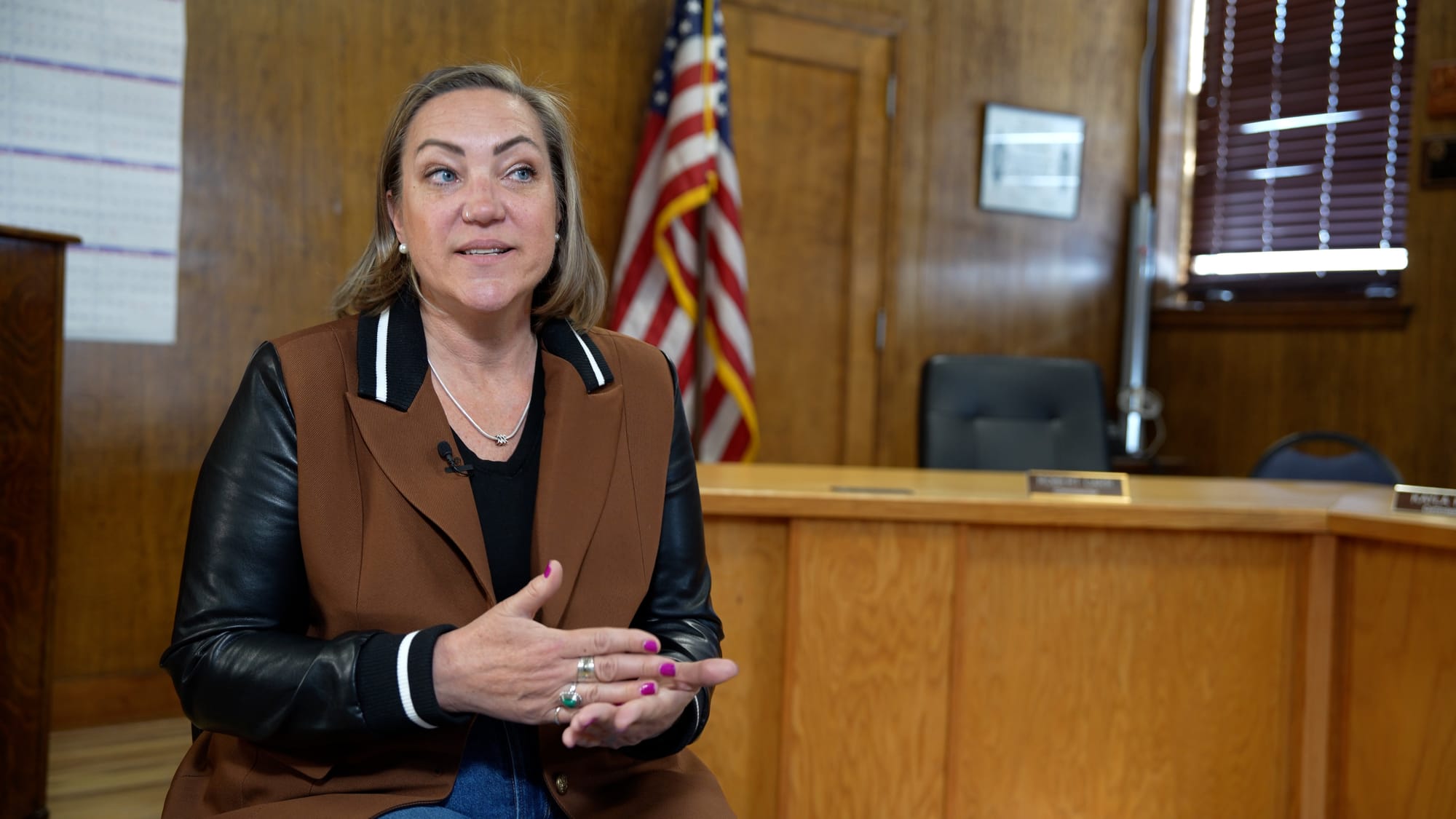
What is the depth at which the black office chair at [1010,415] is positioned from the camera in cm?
289

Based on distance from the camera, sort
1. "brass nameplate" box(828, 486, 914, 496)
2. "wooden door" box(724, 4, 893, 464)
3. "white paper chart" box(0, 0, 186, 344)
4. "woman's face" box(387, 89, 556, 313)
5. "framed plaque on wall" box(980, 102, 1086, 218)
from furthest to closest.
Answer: "framed plaque on wall" box(980, 102, 1086, 218), "wooden door" box(724, 4, 893, 464), "white paper chart" box(0, 0, 186, 344), "brass nameplate" box(828, 486, 914, 496), "woman's face" box(387, 89, 556, 313)

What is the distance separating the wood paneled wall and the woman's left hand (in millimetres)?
3396

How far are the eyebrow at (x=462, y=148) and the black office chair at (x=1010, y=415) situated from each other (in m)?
1.77

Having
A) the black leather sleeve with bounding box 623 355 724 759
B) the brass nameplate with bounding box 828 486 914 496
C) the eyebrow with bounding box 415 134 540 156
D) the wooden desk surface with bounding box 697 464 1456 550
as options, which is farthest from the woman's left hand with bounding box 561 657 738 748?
the brass nameplate with bounding box 828 486 914 496

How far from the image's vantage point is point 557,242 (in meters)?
1.41

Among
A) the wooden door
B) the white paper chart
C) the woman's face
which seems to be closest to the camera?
the woman's face

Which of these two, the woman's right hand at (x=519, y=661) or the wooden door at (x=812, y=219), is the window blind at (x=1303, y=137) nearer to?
the wooden door at (x=812, y=219)

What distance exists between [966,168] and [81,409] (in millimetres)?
3035

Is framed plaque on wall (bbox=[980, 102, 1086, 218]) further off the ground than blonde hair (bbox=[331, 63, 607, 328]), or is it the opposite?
framed plaque on wall (bbox=[980, 102, 1086, 218])

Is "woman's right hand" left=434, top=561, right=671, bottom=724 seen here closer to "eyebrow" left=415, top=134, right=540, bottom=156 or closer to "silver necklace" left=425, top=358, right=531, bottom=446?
"silver necklace" left=425, top=358, right=531, bottom=446

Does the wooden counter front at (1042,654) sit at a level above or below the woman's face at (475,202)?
below

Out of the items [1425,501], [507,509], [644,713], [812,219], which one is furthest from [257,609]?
[812,219]

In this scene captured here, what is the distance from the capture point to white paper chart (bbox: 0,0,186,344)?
273 centimetres

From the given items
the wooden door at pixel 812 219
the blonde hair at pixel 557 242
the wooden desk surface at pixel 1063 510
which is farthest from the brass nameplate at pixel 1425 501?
the wooden door at pixel 812 219
